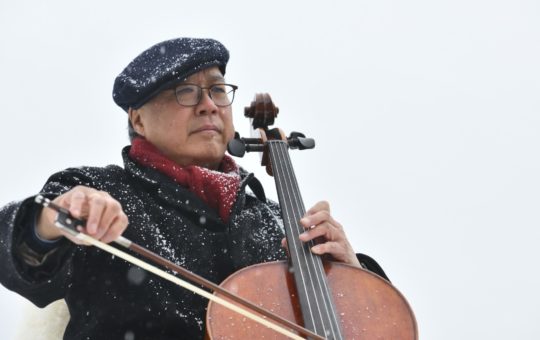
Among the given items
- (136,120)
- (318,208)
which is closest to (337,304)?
(318,208)

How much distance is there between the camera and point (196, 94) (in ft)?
6.59

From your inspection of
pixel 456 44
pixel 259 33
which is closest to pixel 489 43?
pixel 456 44

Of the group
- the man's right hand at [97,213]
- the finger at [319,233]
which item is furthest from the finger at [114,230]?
the finger at [319,233]

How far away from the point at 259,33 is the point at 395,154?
19.7ft

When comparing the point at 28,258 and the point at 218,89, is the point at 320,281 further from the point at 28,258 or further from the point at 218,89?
the point at 218,89

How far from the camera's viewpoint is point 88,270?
63.2 inches

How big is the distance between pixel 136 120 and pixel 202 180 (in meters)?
0.45

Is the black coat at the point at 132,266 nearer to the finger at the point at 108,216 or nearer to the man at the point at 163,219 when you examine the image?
the man at the point at 163,219

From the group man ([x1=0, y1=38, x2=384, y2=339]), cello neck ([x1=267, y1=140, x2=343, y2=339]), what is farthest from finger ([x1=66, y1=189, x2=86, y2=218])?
cello neck ([x1=267, y1=140, x2=343, y2=339])

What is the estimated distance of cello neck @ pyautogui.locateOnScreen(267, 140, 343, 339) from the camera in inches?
51.1

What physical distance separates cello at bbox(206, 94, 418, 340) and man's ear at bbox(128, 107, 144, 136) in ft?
2.49

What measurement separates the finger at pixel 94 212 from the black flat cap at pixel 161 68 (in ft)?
3.11

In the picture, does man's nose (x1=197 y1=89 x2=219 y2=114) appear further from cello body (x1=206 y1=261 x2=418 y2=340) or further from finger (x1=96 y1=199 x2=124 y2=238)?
finger (x1=96 y1=199 x2=124 y2=238)

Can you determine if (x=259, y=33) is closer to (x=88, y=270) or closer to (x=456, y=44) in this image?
(x=456, y=44)
